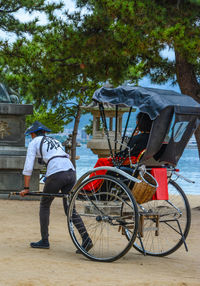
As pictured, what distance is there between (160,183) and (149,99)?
1001 mm

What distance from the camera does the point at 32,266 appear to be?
221 inches

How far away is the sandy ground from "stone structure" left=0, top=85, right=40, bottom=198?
4.79 meters

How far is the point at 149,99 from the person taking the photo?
6.18 metres

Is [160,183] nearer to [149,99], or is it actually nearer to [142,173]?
[142,173]

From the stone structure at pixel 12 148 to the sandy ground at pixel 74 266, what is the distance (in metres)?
4.79

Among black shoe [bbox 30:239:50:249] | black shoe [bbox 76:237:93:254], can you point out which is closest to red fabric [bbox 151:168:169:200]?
black shoe [bbox 76:237:93:254]

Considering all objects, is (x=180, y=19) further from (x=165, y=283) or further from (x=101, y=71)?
(x=165, y=283)

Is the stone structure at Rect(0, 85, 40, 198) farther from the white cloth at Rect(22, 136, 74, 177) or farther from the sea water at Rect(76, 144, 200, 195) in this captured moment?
the white cloth at Rect(22, 136, 74, 177)

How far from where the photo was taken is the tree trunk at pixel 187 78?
1295 centimetres

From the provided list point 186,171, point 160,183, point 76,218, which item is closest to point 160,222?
point 160,183

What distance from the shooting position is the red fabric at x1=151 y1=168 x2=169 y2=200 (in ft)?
20.7

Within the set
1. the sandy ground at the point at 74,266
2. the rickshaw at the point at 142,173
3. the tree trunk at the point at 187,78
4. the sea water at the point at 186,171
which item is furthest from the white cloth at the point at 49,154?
the tree trunk at the point at 187,78

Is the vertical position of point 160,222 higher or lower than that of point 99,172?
lower

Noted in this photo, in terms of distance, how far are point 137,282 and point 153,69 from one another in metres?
9.94
